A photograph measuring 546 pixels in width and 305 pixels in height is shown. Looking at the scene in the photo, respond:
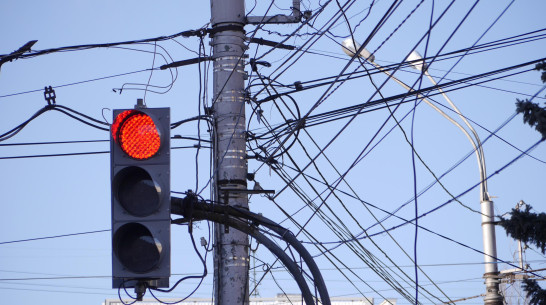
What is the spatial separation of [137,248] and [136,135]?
716 millimetres

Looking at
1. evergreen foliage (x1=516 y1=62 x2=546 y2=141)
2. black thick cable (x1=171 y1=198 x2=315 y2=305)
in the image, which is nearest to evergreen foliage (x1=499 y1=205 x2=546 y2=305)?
evergreen foliage (x1=516 y1=62 x2=546 y2=141)

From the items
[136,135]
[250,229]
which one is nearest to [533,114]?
[250,229]

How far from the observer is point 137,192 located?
226 inches

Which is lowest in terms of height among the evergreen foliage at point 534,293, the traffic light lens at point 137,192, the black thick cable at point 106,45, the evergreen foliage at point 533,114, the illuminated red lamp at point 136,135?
the evergreen foliage at point 534,293

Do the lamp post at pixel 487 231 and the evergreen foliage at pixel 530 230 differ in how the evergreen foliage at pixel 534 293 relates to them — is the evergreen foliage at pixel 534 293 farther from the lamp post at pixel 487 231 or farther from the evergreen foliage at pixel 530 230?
the lamp post at pixel 487 231

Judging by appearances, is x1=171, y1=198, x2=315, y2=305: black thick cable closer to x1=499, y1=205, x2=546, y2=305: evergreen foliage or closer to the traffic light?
the traffic light

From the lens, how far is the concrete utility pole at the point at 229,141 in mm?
10406

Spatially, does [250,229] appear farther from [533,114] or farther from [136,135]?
[533,114]

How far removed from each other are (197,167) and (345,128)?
177cm

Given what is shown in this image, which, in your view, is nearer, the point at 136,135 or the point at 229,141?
the point at 136,135

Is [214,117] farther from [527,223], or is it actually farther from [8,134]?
[527,223]

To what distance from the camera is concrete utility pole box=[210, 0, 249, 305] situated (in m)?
10.4

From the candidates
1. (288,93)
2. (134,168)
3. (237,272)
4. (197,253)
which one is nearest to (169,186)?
(134,168)

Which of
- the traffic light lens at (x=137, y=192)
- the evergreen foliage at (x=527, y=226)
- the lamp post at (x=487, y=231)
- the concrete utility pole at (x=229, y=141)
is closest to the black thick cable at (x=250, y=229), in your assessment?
the traffic light lens at (x=137, y=192)
